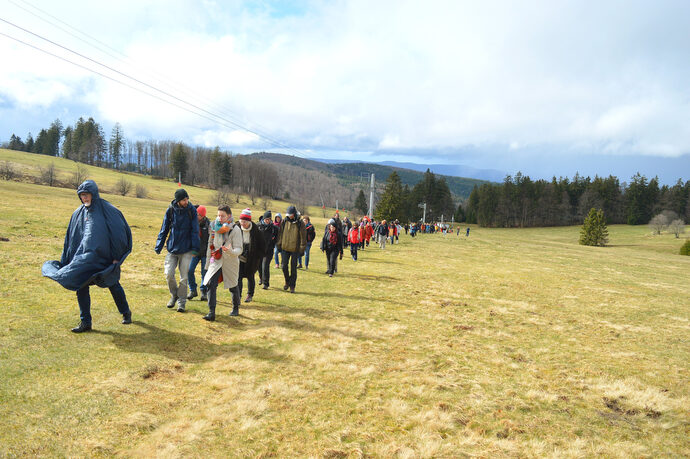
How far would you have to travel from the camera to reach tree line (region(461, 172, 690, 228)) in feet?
324

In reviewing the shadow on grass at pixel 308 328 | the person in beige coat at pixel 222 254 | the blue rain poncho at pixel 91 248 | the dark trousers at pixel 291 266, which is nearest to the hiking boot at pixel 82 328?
the blue rain poncho at pixel 91 248

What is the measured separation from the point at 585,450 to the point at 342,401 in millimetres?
2668

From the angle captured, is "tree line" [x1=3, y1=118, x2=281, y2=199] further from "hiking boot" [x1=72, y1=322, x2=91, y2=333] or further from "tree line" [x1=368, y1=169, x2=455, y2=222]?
"hiking boot" [x1=72, y1=322, x2=91, y2=333]

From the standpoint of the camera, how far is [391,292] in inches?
459

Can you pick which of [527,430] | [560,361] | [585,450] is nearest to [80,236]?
[527,430]

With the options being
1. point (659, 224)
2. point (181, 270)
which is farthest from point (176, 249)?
point (659, 224)

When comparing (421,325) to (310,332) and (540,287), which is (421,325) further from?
(540,287)

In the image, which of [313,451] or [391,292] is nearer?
[313,451]

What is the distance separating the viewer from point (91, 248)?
533 cm

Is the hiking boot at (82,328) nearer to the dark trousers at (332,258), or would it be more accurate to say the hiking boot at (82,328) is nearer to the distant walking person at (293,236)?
the distant walking person at (293,236)

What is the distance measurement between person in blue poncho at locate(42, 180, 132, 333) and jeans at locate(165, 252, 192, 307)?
1.15m

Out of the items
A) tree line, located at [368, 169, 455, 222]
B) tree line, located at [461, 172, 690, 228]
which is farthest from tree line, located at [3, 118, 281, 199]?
tree line, located at [461, 172, 690, 228]

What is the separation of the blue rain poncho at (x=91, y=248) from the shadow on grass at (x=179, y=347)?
93 cm

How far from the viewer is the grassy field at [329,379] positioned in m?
3.66
